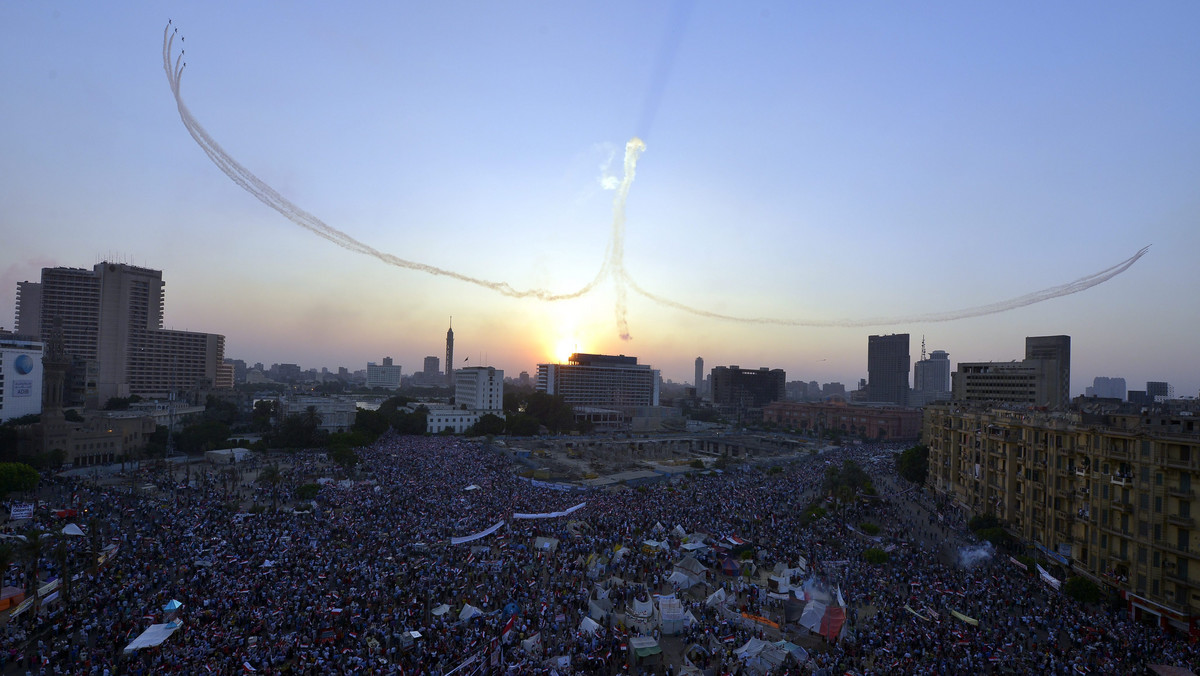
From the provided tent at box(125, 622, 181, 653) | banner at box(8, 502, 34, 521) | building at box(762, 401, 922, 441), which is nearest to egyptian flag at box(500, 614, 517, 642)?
tent at box(125, 622, 181, 653)

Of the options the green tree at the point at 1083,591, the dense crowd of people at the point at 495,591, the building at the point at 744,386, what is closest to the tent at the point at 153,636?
the dense crowd of people at the point at 495,591

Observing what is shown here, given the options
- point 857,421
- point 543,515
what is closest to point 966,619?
point 543,515

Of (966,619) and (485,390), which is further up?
(485,390)

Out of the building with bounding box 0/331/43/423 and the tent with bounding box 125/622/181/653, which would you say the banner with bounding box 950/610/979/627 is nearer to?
the tent with bounding box 125/622/181/653

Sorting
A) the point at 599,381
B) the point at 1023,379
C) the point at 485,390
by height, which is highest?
the point at 1023,379

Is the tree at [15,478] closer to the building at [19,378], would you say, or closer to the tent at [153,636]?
the tent at [153,636]

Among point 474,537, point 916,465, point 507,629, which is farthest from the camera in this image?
point 916,465

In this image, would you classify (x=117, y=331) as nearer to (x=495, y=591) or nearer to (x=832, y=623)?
(x=495, y=591)
